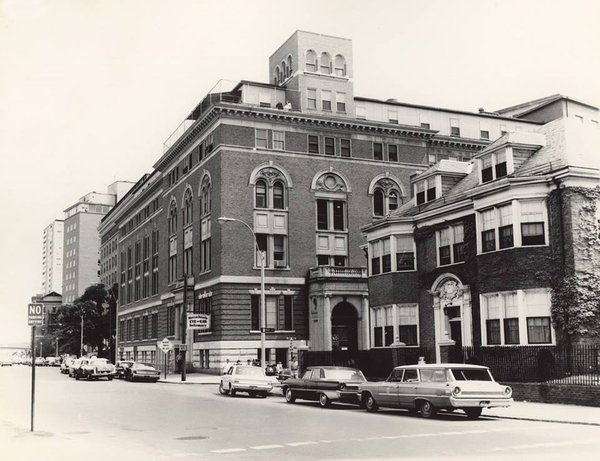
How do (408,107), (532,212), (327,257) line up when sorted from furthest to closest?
1. (408,107)
2. (327,257)
3. (532,212)

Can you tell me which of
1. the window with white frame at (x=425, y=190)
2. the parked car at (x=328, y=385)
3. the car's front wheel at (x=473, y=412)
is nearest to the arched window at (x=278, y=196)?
the window with white frame at (x=425, y=190)

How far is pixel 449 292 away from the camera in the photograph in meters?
36.0

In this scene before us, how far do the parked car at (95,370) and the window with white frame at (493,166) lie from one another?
3178 centimetres

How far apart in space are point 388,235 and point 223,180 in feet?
60.4

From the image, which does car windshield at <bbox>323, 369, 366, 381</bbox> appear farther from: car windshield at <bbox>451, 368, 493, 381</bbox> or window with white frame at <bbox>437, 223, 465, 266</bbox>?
window with white frame at <bbox>437, 223, 465, 266</bbox>

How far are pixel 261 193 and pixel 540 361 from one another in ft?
102

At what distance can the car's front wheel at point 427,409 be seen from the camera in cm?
2139

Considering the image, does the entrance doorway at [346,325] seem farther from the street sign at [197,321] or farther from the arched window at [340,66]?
the arched window at [340,66]

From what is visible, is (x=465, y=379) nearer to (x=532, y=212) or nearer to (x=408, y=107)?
(x=532, y=212)

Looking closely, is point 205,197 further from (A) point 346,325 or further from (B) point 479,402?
(B) point 479,402

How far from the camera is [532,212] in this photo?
101ft

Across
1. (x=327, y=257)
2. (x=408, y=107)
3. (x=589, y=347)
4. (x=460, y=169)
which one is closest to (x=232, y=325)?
(x=327, y=257)

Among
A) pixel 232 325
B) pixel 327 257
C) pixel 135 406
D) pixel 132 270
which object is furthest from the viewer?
pixel 132 270

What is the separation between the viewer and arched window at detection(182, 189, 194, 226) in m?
62.5
